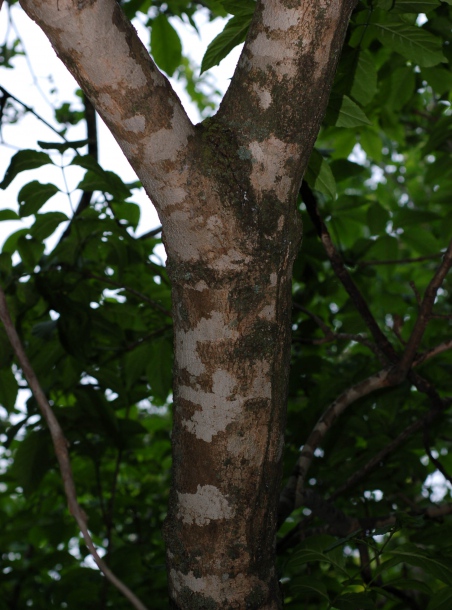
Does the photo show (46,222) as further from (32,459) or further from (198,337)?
(198,337)

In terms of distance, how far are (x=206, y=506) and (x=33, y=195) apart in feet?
4.12

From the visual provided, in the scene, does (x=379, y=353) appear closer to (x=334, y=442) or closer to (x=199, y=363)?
(x=334, y=442)

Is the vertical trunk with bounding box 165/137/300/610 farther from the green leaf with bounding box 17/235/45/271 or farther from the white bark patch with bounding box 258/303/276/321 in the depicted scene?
the green leaf with bounding box 17/235/45/271

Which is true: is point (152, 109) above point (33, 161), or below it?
below

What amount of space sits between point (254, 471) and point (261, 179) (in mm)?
487

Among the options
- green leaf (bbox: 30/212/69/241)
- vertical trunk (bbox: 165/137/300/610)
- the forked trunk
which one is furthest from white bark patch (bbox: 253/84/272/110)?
green leaf (bbox: 30/212/69/241)

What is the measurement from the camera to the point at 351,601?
1.16 metres

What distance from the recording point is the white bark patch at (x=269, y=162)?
967mm

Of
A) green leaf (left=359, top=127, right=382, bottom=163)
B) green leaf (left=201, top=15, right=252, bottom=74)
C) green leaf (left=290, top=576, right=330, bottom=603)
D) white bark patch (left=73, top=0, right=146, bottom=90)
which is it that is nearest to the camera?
white bark patch (left=73, top=0, right=146, bottom=90)

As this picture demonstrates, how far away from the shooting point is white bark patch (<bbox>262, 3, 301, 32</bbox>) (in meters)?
0.93

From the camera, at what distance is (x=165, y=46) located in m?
2.70

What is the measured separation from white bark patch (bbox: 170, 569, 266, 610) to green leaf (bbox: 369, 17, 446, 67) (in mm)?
1331

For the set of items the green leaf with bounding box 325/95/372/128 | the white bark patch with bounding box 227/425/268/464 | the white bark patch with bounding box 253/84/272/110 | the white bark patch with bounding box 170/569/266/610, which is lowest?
the white bark patch with bounding box 170/569/266/610

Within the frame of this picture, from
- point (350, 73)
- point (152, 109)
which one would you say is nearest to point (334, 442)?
point (350, 73)
